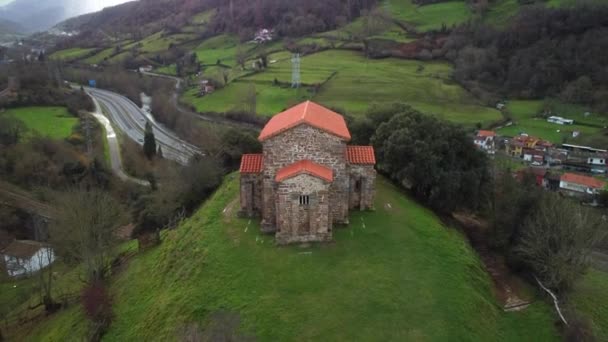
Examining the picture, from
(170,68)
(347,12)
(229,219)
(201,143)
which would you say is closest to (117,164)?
(201,143)

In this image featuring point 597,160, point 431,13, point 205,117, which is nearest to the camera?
point 597,160

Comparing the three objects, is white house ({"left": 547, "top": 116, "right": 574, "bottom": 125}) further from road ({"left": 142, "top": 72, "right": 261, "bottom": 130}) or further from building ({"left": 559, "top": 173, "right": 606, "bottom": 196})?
road ({"left": 142, "top": 72, "right": 261, "bottom": 130})

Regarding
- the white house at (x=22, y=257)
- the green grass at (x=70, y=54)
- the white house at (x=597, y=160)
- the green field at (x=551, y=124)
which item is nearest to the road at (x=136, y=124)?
the white house at (x=22, y=257)

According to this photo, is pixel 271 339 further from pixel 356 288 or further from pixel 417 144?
pixel 417 144

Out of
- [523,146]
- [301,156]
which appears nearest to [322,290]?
[301,156]

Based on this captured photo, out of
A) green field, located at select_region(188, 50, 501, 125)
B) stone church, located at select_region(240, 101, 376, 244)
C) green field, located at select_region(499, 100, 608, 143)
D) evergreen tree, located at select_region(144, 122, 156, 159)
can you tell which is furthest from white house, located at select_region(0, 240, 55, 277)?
green field, located at select_region(499, 100, 608, 143)

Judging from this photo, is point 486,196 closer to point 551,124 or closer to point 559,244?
point 559,244
